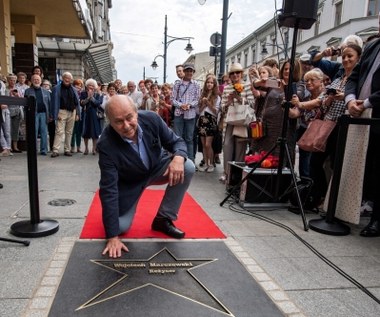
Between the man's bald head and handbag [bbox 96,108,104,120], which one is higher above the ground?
the man's bald head

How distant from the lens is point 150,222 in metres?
3.49

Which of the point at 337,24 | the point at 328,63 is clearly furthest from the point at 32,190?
the point at 337,24

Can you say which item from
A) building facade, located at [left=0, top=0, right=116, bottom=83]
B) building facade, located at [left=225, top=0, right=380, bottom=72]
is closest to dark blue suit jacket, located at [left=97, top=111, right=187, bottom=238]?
building facade, located at [left=0, top=0, right=116, bottom=83]

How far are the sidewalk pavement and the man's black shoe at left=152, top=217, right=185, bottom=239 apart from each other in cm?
45

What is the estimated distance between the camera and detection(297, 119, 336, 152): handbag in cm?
375

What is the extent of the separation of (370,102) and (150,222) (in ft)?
7.68

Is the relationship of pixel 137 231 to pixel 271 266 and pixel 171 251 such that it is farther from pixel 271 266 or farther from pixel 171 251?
pixel 271 266

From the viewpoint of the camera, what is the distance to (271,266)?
2660 millimetres

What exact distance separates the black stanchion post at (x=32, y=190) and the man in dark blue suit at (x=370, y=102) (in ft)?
9.51

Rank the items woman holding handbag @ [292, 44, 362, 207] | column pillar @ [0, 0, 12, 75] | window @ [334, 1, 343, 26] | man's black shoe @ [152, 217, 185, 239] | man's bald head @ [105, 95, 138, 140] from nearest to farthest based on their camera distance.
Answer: man's bald head @ [105, 95, 138, 140], man's black shoe @ [152, 217, 185, 239], woman holding handbag @ [292, 44, 362, 207], column pillar @ [0, 0, 12, 75], window @ [334, 1, 343, 26]

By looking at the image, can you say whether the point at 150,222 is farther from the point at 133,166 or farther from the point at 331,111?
the point at 331,111

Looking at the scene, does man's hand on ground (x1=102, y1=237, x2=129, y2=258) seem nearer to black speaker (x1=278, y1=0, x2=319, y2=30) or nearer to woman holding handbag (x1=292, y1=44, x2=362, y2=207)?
woman holding handbag (x1=292, y1=44, x2=362, y2=207)

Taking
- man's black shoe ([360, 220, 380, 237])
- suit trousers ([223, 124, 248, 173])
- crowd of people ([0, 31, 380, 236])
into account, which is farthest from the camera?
suit trousers ([223, 124, 248, 173])

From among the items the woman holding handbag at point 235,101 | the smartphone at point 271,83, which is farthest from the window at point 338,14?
the smartphone at point 271,83
